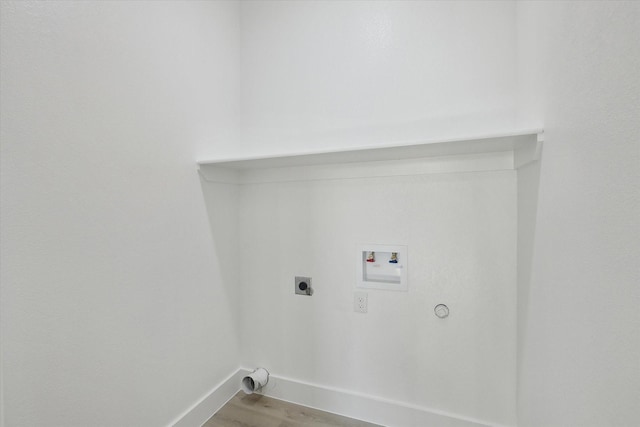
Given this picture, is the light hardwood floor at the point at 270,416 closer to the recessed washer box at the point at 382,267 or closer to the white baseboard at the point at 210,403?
the white baseboard at the point at 210,403

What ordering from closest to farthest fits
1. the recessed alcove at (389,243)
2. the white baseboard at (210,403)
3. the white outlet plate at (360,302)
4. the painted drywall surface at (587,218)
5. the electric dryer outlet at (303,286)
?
the painted drywall surface at (587,218) → the recessed alcove at (389,243) → the white baseboard at (210,403) → the white outlet plate at (360,302) → the electric dryer outlet at (303,286)

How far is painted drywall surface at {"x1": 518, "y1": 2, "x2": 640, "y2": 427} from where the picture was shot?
52cm

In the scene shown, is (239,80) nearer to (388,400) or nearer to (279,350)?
(279,350)

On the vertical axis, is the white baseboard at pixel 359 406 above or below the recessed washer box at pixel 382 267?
below

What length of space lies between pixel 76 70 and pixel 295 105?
42.2 inches

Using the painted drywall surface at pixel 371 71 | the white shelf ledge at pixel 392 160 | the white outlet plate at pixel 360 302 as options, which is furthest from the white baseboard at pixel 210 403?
the painted drywall surface at pixel 371 71

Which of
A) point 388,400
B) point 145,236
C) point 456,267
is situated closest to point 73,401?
point 145,236

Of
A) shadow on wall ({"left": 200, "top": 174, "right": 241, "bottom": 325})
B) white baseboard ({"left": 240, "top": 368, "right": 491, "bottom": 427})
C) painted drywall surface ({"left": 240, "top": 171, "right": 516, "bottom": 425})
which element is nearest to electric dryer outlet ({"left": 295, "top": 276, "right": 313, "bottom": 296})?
painted drywall surface ({"left": 240, "top": 171, "right": 516, "bottom": 425})

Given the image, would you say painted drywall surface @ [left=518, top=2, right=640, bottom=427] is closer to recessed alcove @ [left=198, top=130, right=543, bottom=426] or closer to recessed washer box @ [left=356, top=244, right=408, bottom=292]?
recessed alcove @ [left=198, top=130, right=543, bottom=426]

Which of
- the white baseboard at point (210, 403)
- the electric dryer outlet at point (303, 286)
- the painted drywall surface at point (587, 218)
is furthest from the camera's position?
the electric dryer outlet at point (303, 286)

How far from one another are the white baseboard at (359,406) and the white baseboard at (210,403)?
116mm

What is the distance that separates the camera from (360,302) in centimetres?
164

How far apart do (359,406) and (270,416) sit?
0.52 m

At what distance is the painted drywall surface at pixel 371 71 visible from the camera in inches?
55.8
